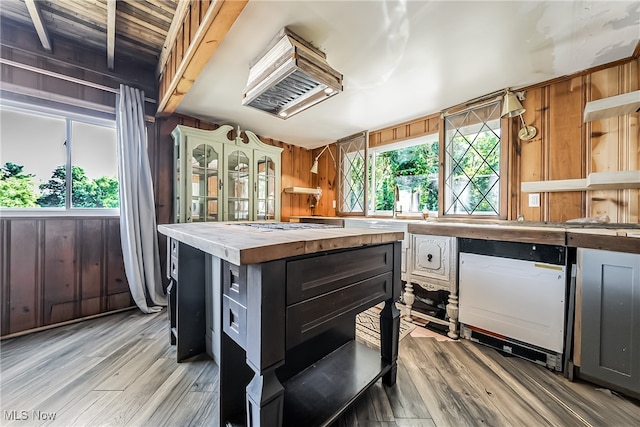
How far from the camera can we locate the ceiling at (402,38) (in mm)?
1385

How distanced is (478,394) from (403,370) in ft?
1.33

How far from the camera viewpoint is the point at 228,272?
0.95m

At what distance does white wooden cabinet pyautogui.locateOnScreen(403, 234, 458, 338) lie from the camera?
1994 millimetres

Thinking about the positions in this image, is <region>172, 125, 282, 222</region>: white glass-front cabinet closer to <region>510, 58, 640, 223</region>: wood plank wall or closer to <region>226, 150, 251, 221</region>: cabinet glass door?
<region>226, 150, 251, 221</region>: cabinet glass door

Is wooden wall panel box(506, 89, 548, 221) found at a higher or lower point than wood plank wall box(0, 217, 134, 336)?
higher

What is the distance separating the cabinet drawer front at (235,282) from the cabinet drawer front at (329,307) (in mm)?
174

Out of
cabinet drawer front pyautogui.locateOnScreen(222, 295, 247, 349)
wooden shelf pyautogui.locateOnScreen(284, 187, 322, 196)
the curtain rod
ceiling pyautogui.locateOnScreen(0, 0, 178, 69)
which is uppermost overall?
ceiling pyautogui.locateOnScreen(0, 0, 178, 69)

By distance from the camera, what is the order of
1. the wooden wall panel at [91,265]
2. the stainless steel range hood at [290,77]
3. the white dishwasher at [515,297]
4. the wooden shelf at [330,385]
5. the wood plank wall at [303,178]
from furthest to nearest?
the wood plank wall at [303,178] < the wooden wall panel at [91,265] < the white dishwasher at [515,297] < the stainless steel range hood at [290,77] < the wooden shelf at [330,385]

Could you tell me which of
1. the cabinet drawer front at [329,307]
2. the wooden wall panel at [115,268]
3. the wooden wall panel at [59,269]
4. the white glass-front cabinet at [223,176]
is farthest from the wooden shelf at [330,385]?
the wooden wall panel at [59,269]

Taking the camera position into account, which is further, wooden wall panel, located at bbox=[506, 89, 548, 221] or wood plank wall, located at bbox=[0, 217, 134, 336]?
wooden wall panel, located at bbox=[506, 89, 548, 221]

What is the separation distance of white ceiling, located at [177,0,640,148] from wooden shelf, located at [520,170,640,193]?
2.83ft

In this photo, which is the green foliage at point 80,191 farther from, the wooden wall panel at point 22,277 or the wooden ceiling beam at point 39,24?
the wooden ceiling beam at point 39,24

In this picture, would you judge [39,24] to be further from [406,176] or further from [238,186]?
[406,176]

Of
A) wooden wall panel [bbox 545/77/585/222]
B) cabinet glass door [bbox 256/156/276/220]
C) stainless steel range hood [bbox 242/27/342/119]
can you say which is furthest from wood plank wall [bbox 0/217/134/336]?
wooden wall panel [bbox 545/77/585/222]
